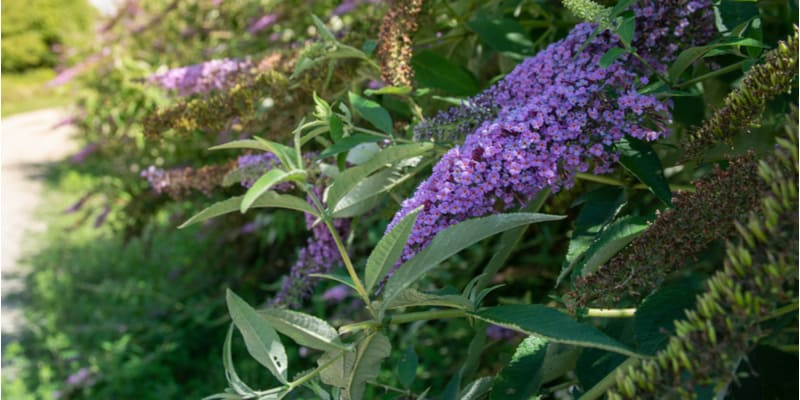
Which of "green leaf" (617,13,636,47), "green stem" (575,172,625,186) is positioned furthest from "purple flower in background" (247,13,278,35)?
"green leaf" (617,13,636,47)

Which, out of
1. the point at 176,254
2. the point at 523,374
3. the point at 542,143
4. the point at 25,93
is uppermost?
the point at 542,143

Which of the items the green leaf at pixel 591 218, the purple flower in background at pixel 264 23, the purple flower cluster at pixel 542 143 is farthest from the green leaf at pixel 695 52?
the purple flower in background at pixel 264 23

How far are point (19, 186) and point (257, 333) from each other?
24.1 feet

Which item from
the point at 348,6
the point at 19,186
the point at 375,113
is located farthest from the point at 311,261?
the point at 19,186

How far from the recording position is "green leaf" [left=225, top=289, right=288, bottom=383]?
0.70 meters

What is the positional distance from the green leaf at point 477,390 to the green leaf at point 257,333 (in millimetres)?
230

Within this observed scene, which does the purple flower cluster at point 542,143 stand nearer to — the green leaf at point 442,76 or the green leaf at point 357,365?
the green leaf at point 357,365

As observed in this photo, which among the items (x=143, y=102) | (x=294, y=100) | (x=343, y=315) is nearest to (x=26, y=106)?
(x=143, y=102)

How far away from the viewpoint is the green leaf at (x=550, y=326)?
1.88 feet

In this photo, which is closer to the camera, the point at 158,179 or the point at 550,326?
the point at 550,326

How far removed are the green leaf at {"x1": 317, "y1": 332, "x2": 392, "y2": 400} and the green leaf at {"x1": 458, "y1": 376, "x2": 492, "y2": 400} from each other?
0.14 meters

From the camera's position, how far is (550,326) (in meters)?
0.61

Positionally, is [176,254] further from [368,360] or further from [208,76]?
[368,360]

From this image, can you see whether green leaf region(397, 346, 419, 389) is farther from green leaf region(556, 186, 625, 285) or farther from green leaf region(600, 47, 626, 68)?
green leaf region(600, 47, 626, 68)
